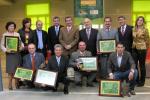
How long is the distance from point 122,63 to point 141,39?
2.49 ft

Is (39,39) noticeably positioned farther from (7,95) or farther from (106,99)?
(106,99)

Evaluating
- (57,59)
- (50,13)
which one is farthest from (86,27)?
(50,13)

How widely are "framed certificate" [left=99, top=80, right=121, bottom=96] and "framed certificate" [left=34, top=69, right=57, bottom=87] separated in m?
0.97

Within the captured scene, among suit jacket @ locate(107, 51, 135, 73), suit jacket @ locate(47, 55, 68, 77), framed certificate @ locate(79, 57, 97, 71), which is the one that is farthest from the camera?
framed certificate @ locate(79, 57, 97, 71)

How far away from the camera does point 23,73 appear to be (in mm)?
8234

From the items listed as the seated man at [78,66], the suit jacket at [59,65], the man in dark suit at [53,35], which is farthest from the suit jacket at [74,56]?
the man in dark suit at [53,35]

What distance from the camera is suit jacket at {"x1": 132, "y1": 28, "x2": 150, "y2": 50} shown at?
27.4 ft

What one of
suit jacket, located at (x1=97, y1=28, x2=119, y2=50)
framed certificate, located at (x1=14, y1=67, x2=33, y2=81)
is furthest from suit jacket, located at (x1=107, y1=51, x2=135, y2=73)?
framed certificate, located at (x1=14, y1=67, x2=33, y2=81)

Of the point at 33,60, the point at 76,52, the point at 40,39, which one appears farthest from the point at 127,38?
the point at 33,60

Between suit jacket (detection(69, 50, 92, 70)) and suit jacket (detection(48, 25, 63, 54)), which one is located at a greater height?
suit jacket (detection(48, 25, 63, 54))

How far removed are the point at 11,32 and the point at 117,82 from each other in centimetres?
260

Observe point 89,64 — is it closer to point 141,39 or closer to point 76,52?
point 76,52

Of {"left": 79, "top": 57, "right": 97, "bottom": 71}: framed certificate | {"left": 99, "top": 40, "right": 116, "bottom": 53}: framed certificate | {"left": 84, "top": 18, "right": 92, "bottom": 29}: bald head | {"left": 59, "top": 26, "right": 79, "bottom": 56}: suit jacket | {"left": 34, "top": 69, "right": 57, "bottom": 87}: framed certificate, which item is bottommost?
{"left": 34, "top": 69, "right": 57, "bottom": 87}: framed certificate

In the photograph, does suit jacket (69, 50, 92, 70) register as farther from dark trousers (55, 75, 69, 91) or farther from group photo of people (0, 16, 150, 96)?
dark trousers (55, 75, 69, 91)
